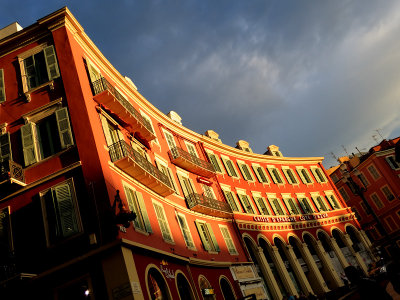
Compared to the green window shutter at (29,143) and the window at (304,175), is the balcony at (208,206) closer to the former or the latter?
the green window shutter at (29,143)

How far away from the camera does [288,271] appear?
3034 centimetres

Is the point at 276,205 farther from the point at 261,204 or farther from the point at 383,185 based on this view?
the point at 383,185

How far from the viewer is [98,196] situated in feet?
44.7

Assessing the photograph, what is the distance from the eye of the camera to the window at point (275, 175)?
36.5 meters

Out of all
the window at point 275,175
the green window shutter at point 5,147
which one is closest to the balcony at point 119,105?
the green window shutter at point 5,147

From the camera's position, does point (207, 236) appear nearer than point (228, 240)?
Yes

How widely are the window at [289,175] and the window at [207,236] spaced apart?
1724 centimetres

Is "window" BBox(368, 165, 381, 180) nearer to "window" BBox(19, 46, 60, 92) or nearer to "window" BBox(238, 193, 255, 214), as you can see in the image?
"window" BBox(238, 193, 255, 214)

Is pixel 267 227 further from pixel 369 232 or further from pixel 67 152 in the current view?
pixel 369 232

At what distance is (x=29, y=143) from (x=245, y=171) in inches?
856

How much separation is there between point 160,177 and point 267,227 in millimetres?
15203

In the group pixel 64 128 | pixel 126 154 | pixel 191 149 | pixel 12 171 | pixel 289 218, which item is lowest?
pixel 289 218

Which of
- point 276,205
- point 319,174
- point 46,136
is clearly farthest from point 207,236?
point 319,174

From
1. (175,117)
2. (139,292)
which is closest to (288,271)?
(175,117)
